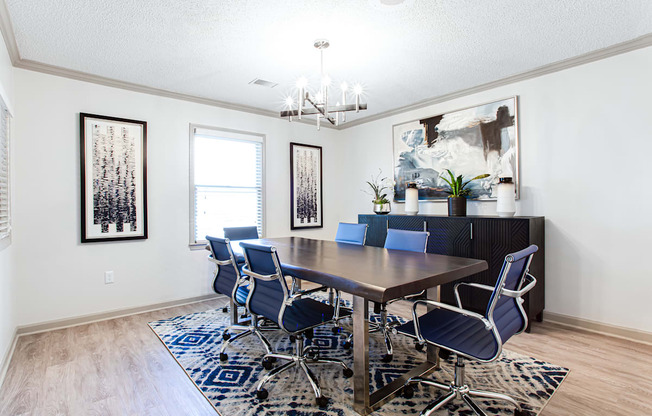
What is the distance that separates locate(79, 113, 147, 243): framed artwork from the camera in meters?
3.36

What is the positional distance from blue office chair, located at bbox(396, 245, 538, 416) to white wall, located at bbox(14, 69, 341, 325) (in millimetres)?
3043

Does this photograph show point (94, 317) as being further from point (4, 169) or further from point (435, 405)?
point (435, 405)

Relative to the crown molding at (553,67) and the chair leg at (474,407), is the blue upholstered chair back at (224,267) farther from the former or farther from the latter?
the crown molding at (553,67)

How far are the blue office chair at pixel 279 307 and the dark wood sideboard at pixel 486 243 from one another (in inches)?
67.8

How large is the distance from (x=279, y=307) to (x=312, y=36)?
2.07 metres

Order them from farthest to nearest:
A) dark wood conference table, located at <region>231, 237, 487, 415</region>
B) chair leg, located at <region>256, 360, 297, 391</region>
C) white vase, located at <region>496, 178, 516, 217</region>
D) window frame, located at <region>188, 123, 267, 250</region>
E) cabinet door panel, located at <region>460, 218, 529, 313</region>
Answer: window frame, located at <region>188, 123, 267, 250</region> < white vase, located at <region>496, 178, 516, 217</region> < cabinet door panel, located at <region>460, 218, 529, 313</region> < chair leg, located at <region>256, 360, 297, 391</region> < dark wood conference table, located at <region>231, 237, 487, 415</region>

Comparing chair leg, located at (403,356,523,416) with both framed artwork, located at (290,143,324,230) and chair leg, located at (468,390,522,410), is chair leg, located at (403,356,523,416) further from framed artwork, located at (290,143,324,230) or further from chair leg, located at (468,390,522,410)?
framed artwork, located at (290,143,324,230)

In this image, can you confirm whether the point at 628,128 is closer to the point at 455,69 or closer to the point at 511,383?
the point at 455,69

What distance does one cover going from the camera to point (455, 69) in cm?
331

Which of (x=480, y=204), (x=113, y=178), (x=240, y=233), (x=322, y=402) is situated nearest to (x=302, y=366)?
(x=322, y=402)

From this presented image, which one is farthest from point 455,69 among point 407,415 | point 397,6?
point 407,415

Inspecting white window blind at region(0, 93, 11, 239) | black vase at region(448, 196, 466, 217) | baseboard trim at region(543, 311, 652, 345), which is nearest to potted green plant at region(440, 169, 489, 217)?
black vase at region(448, 196, 466, 217)

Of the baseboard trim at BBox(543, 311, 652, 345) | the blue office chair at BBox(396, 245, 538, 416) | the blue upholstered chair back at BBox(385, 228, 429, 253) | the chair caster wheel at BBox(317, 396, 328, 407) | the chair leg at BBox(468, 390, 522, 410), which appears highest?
the blue upholstered chair back at BBox(385, 228, 429, 253)

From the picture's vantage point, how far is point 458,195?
372 cm
